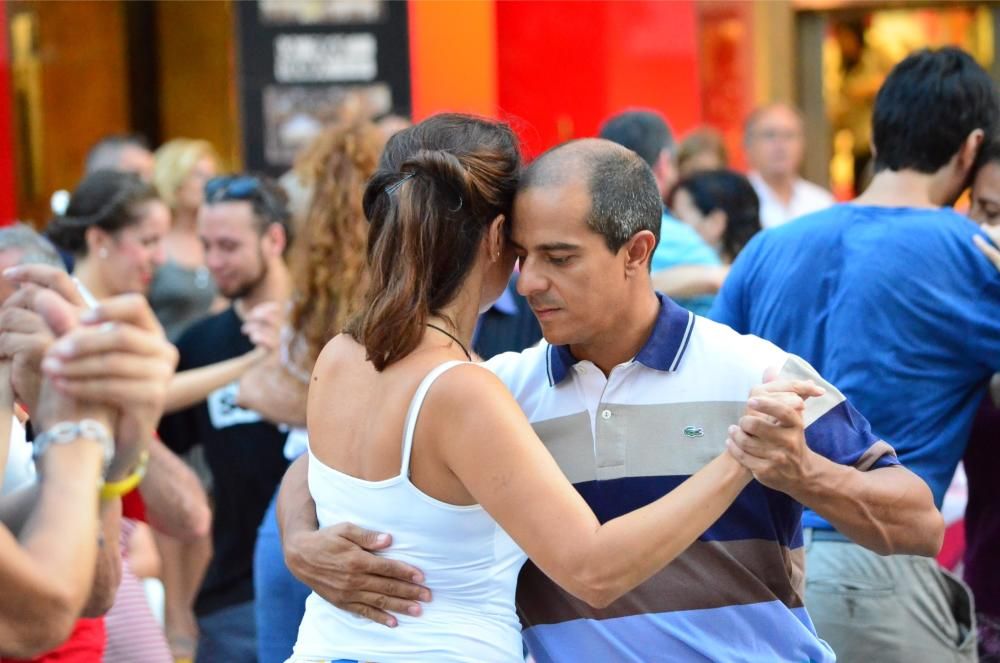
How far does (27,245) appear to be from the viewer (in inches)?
134

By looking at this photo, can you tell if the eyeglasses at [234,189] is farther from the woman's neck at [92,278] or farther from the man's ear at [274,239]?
the woman's neck at [92,278]

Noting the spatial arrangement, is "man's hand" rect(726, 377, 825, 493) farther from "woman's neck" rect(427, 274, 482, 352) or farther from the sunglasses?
the sunglasses

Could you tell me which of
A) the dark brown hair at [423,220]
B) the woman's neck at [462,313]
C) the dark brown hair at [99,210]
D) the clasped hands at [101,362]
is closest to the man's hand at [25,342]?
the clasped hands at [101,362]

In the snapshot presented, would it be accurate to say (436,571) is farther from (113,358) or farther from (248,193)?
(248,193)

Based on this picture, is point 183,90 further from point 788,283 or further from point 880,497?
point 880,497

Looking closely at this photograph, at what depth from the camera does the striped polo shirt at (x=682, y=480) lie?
250 cm

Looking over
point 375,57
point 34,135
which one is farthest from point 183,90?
point 375,57

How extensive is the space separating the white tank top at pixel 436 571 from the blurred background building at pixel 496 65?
604cm

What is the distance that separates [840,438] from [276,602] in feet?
5.68

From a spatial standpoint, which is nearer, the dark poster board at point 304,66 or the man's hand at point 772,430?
the man's hand at point 772,430

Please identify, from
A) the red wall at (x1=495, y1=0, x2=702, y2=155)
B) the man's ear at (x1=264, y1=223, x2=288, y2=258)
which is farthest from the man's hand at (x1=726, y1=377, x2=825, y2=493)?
the red wall at (x1=495, y1=0, x2=702, y2=155)

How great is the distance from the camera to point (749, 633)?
250cm

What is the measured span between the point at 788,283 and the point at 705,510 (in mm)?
1211

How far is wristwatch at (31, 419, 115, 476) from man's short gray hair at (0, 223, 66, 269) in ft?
4.83
